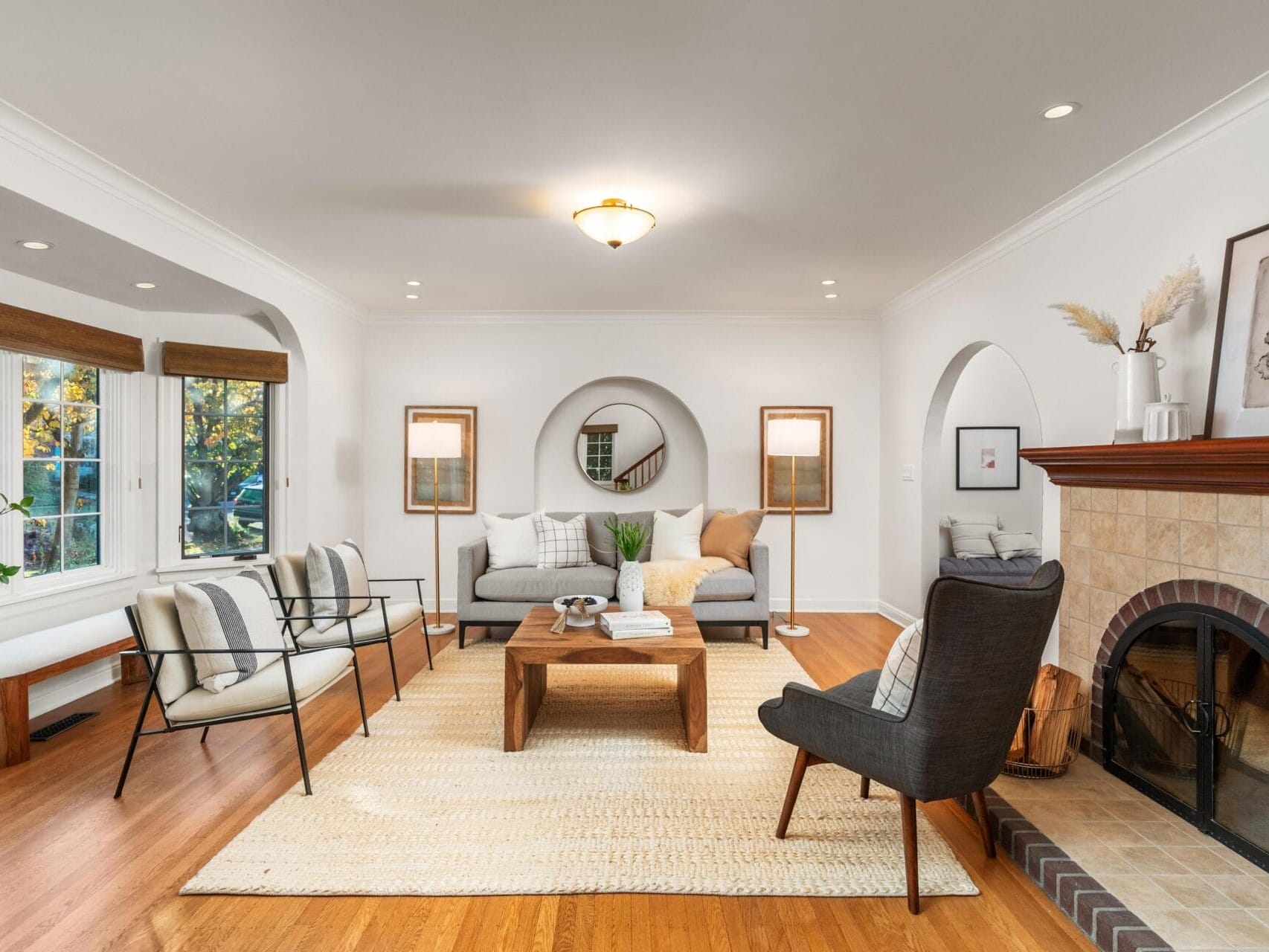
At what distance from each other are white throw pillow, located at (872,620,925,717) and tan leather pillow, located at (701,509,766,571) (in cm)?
301

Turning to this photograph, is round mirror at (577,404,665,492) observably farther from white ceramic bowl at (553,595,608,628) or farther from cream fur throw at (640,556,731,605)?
white ceramic bowl at (553,595,608,628)

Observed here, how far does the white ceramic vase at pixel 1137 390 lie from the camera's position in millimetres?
Result: 2740

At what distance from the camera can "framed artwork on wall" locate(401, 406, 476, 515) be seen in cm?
612

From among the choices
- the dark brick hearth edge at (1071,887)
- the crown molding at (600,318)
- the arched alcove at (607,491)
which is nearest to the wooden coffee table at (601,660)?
the dark brick hearth edge at (1071,887)

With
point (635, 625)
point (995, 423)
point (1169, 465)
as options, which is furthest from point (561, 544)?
point (995, 423)

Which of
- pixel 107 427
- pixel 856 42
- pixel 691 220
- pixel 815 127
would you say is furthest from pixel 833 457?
pixel 107 427

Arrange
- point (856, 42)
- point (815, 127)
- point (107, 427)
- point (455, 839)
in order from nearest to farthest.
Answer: point (856, 42) < point (455, 839) < point (815, 127) < point (107, 427)

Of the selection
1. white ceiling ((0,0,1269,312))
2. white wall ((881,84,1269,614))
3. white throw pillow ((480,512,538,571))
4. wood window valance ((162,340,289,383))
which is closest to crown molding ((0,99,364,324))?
white ceiling ((0,0,1269,312))

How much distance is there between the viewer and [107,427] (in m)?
4.46

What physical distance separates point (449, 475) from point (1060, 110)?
488cm

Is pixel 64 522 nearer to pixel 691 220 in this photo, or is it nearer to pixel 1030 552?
pixel 691 220

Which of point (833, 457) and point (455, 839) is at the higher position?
point (833, 457)

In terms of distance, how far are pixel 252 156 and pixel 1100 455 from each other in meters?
3.59

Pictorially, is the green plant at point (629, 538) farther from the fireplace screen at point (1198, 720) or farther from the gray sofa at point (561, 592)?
the fireplace screen at point (1198, 720)
